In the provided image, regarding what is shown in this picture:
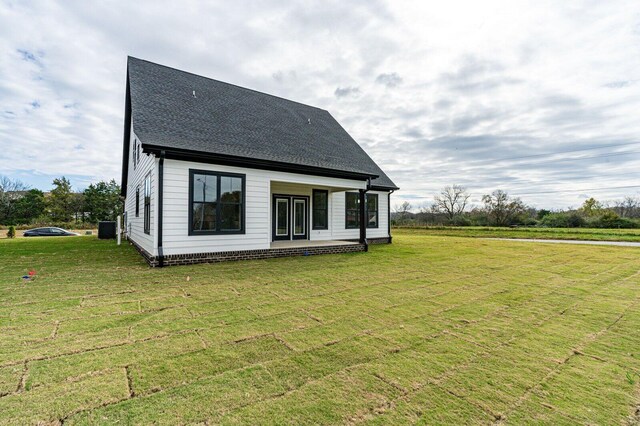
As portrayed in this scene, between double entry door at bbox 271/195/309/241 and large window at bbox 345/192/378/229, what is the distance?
2.11 meters

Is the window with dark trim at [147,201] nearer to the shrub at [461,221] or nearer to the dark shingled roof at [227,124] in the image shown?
the dark shingled roof at [227,124]

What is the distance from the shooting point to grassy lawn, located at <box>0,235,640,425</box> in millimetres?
1976

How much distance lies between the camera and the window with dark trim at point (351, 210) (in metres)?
13.6

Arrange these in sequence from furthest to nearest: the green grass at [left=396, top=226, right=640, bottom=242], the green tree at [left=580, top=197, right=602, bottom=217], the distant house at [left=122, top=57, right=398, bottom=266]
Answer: the green tree at [left=580, top=197, right=602, bottom=217] → the green grass at [left=396, top=226, right=640, bottom=242] → the distant house at [left=122, top=57, right=398, bottom=266]

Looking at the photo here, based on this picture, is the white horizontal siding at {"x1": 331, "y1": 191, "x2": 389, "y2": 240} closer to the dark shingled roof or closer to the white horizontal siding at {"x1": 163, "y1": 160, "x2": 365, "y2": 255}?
the dark shingled roof

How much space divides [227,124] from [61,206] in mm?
34160

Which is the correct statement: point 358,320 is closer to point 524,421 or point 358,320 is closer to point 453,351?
point 453,351

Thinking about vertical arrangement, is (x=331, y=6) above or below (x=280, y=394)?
above

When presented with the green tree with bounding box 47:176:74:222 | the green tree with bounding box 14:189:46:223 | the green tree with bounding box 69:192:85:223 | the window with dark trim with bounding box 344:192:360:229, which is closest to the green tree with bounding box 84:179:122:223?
the green tree with bounding box 69:192:85:223

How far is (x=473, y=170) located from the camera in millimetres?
38719

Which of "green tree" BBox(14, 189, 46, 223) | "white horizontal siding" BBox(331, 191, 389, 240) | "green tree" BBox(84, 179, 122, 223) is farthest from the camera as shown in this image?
"green tree" BBox(84, 179, 122, 223)

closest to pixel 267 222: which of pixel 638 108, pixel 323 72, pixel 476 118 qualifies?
pixel 323 72

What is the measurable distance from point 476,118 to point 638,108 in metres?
9.99

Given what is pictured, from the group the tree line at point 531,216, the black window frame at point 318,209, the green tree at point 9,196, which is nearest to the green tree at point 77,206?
the green tree at point 9,196
